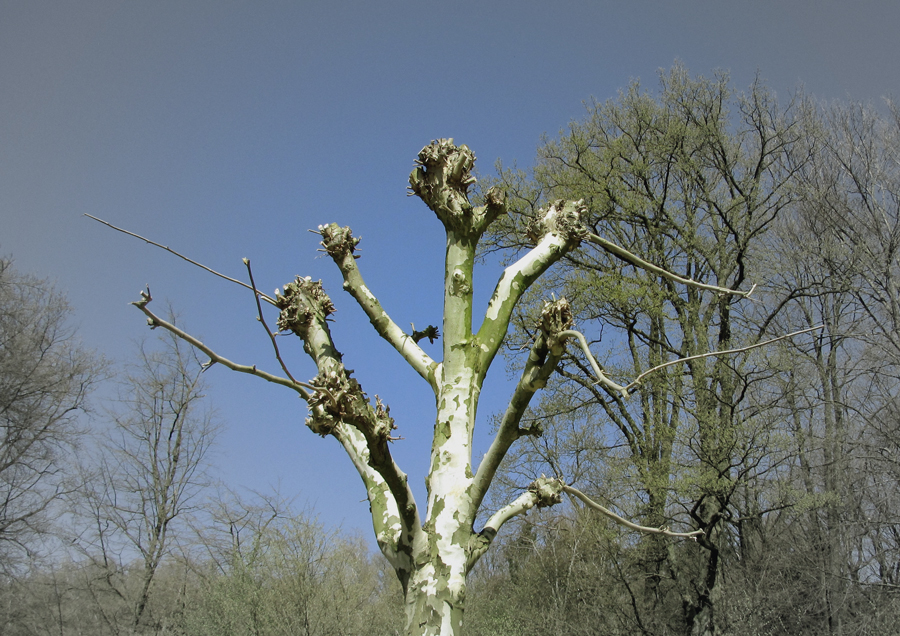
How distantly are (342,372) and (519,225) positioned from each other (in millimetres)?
11060

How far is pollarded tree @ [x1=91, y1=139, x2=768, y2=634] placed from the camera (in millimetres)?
2295

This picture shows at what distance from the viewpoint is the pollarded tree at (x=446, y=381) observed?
229 centimetres

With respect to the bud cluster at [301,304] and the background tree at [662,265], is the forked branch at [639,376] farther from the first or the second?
the background tree at [662,265]

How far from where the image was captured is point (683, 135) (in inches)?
456

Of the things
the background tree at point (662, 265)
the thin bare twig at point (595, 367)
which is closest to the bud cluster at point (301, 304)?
the thin bare twig at point (595, 367)

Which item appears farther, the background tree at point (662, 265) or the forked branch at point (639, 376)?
the background tree at point (662, 265)

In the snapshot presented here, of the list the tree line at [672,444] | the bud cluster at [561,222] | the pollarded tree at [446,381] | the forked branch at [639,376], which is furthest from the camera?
the tree line at [672,444]

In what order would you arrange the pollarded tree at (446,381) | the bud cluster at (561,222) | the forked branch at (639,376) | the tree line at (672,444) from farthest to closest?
the tree line at (672,444), the bud cluster at (561,222), the pollarded tree at (446,381), the forked branch at (639,376)

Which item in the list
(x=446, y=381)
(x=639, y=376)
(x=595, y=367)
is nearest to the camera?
(x=639, y=376)

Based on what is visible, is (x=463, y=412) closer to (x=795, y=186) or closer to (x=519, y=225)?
(x=519, y=225)

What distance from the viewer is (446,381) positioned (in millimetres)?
2820

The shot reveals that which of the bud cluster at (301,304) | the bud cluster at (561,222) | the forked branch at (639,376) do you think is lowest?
the forked branch at (639,376)

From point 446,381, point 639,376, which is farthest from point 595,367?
point 446,381

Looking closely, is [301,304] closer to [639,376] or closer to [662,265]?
[639,376]
